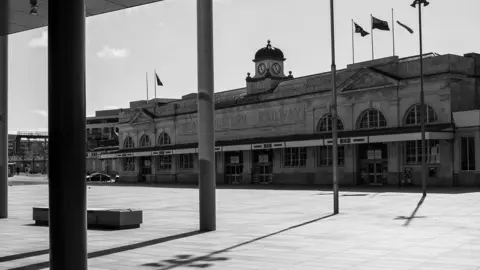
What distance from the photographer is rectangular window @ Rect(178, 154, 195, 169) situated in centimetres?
6900

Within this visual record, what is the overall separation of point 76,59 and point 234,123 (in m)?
58.1

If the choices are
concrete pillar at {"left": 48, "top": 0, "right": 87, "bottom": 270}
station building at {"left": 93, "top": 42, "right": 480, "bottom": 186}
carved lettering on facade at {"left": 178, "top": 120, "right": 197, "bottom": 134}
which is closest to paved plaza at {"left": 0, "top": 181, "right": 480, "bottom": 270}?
concrete pillar at {"left": 48, "top": 0, "right": 87, "bottom": 270}

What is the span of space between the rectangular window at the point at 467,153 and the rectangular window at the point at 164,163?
3748 cm

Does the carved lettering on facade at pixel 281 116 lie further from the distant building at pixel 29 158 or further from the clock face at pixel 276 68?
the distant building at pixel 29 158

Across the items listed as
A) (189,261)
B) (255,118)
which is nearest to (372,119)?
(255,118)

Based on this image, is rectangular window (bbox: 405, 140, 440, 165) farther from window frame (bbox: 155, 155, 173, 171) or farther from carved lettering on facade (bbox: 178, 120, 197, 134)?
window frame (bbox: 155, 155, 173, 171)

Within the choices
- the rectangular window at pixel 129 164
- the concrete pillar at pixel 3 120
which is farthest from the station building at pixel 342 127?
the concrete pillar at pixel 3 120

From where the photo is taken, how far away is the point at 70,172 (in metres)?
5.88

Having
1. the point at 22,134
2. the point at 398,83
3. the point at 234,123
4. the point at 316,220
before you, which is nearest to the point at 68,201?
the point at 316,220

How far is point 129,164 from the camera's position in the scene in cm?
8156

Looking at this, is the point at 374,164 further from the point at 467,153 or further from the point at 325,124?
the point at 467,153

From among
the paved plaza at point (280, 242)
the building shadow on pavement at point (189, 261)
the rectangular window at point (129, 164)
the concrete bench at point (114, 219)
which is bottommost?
the paved plaza at point (280, 242)

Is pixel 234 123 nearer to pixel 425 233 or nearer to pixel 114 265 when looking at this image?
pixel 425 233

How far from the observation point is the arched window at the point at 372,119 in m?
49.2
